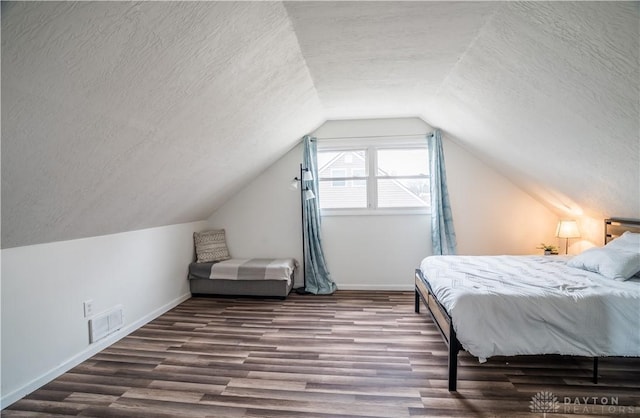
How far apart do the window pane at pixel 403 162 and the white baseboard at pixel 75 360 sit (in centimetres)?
345

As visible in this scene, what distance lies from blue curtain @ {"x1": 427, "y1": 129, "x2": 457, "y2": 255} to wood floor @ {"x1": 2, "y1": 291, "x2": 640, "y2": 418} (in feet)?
4.26

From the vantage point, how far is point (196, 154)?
2725 millimetres

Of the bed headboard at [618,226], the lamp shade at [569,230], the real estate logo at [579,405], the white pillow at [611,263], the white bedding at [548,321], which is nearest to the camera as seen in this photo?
the real estate logo at [579,405]

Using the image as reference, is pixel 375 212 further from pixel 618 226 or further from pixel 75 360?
pixel 75 360

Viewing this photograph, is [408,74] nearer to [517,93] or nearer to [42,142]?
[517,93]

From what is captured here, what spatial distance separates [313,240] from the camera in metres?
4.36

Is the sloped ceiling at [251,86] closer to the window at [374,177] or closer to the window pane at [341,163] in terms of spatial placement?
the window at [374,177]

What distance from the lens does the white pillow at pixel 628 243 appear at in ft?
8.35

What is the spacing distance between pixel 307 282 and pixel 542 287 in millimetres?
2818

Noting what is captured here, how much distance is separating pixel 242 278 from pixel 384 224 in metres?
2.11

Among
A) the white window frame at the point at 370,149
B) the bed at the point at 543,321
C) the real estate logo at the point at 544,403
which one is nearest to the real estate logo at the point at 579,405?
the real estate logo at the point at 544,403

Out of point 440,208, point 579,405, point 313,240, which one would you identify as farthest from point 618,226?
point 313,240

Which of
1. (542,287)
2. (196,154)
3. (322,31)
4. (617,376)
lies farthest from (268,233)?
(617,376)

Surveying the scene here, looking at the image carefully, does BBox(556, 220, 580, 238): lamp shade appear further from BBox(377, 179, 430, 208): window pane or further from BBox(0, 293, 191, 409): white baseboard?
BBox(0, 293, 191, 409): white baseboard
